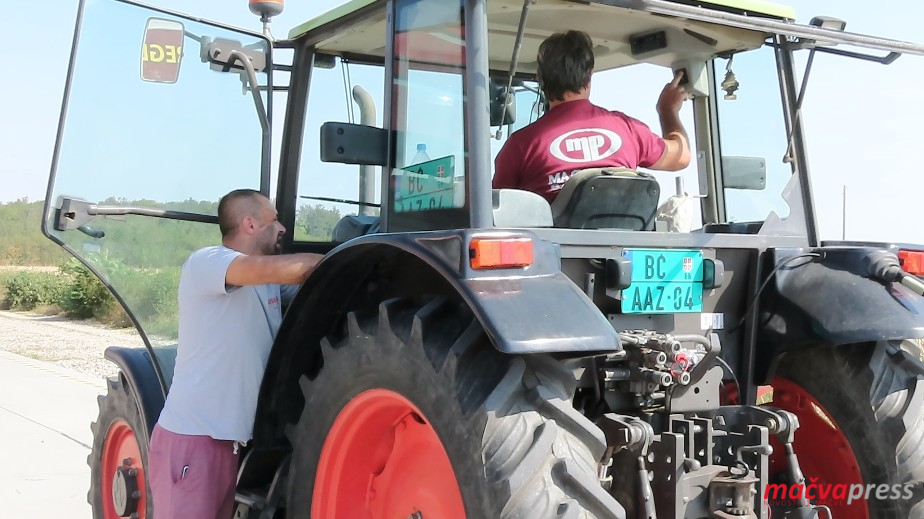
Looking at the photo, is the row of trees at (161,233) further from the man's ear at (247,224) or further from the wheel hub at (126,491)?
the wheel hub at (126,491)

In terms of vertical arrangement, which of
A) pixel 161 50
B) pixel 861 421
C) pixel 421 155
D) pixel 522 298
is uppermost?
pixel 161 50

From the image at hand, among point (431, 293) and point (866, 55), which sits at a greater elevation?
point (866, 55)

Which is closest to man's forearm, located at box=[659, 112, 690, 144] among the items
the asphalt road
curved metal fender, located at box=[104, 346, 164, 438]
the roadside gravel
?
curved metal fender, located at box=[104, 346, 164, 438]

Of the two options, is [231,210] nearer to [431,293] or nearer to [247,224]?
[247,224]

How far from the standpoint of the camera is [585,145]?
2916mm

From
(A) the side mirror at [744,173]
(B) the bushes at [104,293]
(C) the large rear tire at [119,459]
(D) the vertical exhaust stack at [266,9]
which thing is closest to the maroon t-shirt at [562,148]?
(A) the side mirror at [744,173]

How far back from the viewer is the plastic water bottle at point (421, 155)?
2718 mm

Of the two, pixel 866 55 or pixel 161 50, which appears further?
pixel 161 50

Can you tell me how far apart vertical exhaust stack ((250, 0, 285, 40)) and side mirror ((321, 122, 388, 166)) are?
1.06 m

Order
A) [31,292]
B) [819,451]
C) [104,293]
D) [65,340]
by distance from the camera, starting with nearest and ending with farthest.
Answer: [819,451] → [65,340] → [104,293] → [31,292]

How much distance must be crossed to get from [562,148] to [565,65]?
1.16 feet

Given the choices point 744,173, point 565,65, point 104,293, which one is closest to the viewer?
point 565,65

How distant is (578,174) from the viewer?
2750 millimetres

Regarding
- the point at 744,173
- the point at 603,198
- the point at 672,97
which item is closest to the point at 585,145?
the point at 603,198
